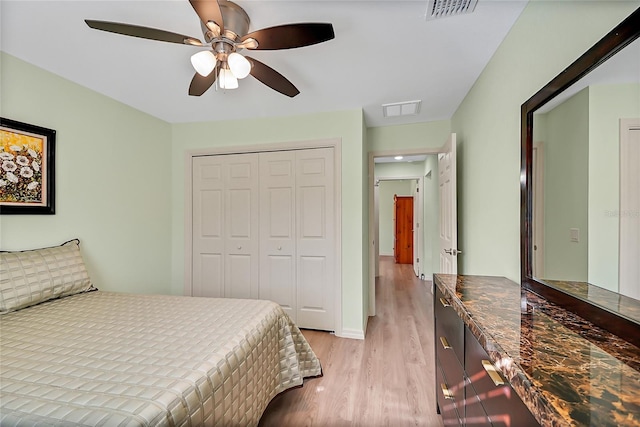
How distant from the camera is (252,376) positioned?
1347mm

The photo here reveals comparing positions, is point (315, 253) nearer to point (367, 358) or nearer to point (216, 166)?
point (367, 358)

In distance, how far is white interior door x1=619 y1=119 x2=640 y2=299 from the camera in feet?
2.47

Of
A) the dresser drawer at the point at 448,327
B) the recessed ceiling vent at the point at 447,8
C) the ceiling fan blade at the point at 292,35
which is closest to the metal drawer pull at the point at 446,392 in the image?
the dresser drawer at the point at 448,327

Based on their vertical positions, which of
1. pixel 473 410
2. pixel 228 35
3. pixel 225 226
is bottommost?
pixel 473 410

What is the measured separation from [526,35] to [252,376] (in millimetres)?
2267

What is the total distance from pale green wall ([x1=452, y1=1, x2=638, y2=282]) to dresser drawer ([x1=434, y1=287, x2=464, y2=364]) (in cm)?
47

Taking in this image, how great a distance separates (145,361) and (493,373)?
4.24ft

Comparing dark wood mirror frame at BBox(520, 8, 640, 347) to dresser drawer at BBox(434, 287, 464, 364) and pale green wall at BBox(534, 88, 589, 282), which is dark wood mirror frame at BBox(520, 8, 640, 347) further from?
dresser drawer at BBox(434, 287, 464, 364)

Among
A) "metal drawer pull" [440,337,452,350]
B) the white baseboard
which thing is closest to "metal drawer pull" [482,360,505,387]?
"metal drawer pull" [440,337,452,350]

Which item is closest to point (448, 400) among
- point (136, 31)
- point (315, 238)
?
point (315, 238)

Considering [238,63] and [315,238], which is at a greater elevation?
[238,63]

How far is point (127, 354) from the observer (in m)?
1.17

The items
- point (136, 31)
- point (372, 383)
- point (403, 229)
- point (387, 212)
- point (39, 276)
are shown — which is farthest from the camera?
A: point (387, 212)

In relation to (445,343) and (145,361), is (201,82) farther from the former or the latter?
(445,343)
